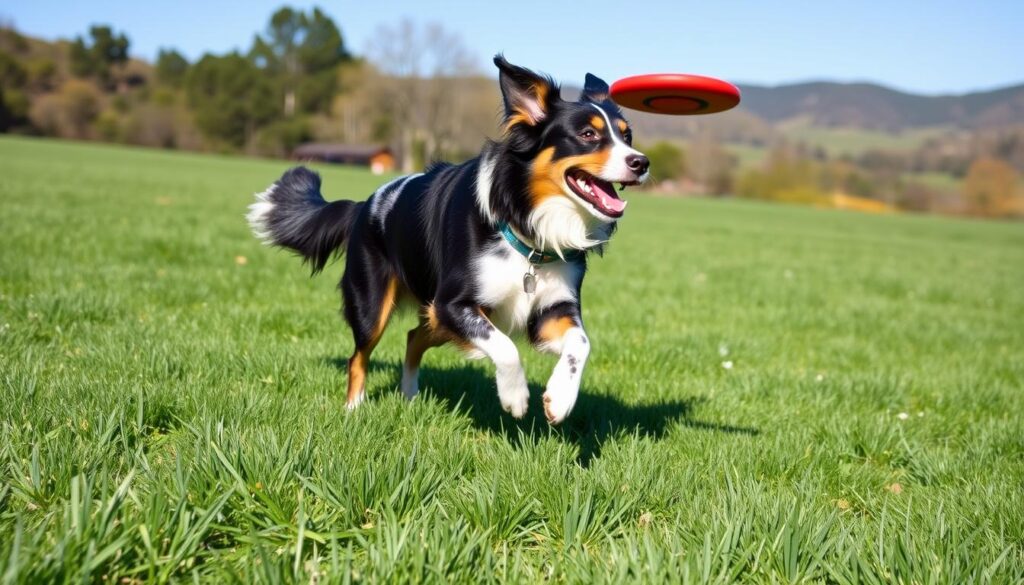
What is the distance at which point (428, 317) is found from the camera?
3.78m

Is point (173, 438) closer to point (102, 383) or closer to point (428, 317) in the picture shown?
point (102, 383)

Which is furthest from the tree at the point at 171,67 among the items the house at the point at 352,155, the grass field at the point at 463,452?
the grass field at the point at 463,452

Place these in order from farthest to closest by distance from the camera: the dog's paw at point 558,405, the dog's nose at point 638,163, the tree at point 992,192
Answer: the tree at point 992,192
the dog's nose at point 638,163
the dog's paw at point 558,405

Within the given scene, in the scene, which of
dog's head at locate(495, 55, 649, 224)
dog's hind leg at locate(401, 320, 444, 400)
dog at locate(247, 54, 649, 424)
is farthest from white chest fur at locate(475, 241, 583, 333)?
dog's hind leg at locate(401, 320, 444, 400)

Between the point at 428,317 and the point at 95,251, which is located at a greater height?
the point at 428,317

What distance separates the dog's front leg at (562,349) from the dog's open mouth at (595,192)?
49 centimetres

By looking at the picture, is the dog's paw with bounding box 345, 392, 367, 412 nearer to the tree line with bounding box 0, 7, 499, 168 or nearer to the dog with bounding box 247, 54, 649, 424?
the dog with bounding box 247, 54, 649, 424

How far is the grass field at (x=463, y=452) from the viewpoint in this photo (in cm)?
225

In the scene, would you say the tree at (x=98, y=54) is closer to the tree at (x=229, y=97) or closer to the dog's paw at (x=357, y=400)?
the tree at (x=229, y=97)

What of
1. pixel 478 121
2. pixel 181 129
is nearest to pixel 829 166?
pixel 478 121

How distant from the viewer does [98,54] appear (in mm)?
108062

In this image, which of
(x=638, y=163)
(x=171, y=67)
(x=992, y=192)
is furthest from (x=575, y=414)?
(x=171, y=67)

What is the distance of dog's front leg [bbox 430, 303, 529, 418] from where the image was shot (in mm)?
3238

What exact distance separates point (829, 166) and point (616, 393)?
9048 centimetres
